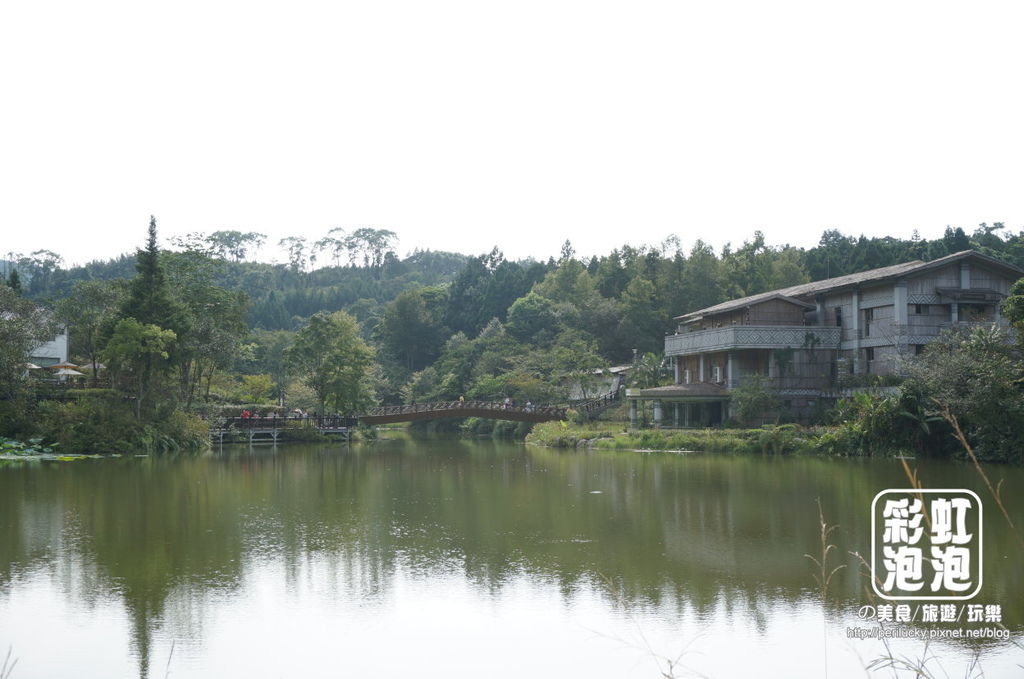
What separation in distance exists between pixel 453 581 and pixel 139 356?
86.6ft

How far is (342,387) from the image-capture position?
148 feet

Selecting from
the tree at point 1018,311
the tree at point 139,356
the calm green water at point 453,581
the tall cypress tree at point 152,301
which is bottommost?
the calm green water at point 453,581

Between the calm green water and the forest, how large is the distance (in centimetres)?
1361

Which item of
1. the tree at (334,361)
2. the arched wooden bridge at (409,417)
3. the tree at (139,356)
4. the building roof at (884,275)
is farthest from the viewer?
the tree at (334,361)

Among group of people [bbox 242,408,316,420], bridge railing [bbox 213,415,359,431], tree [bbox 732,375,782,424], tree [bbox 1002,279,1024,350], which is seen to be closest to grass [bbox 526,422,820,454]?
tree [bbox 732,375,782,424]

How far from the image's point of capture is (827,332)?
35531mm

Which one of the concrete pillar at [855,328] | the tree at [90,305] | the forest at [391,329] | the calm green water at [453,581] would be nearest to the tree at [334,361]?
the forest at [391,329]

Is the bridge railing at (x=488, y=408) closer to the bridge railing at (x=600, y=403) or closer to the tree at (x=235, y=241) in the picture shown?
the bridge railing at (x=600, y=403)

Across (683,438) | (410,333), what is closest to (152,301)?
(683,438)

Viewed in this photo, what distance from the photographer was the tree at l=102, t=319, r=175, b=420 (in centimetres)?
3325

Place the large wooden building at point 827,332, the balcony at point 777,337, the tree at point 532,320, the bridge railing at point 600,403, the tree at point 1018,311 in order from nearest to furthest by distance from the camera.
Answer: the tree at point 1018,311
the large wooden building at point 827,332
the balcony at point 777,337
the bridge railing at point 600,403
the tree at point 532,320

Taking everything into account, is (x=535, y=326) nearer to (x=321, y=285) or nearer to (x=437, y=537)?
(x=437, y=537)

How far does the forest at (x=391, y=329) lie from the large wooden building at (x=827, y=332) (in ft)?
12.0

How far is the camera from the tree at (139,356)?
33.2 metres
